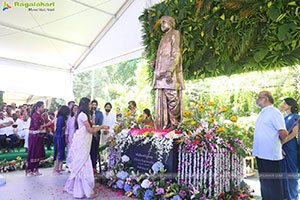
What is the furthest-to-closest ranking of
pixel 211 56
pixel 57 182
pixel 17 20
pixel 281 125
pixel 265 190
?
1. pixel 17 20
2. pixel 211 56
3. pixel 57 182
4. pixel 265 190
5. pixel 281 125

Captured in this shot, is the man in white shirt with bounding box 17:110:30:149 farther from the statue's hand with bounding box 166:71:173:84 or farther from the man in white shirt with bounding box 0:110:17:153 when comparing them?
the statue's hand with bounding box 166:71:173:84

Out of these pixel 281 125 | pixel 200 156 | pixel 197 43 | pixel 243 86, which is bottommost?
pixel 200 156

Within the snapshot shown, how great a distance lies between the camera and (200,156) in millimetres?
3410

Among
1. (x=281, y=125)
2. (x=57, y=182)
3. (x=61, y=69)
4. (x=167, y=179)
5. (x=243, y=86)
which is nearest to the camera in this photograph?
(x=281, y=125)

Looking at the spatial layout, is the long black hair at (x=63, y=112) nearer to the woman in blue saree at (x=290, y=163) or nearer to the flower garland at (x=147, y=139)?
the flower garland at (x=147, y=139)

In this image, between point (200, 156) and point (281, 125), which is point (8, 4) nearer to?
point (200, 156)

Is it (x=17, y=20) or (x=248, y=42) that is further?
(x=17, y=20)

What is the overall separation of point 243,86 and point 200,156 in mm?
3618

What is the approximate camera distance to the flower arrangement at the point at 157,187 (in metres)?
3.33

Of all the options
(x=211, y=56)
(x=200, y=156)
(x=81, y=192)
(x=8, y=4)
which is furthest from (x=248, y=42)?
(x=8, y=4)

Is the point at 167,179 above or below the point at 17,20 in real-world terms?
below

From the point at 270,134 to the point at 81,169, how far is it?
9.47ft

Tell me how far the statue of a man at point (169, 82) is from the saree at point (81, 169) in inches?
52.4

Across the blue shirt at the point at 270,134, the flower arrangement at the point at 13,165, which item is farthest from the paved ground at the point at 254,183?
the flower arrangement at the point at 13,165
